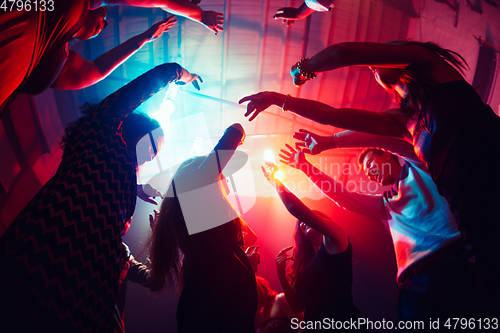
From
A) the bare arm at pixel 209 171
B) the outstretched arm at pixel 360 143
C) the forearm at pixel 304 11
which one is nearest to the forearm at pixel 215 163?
the bare arm at pixel 209 171

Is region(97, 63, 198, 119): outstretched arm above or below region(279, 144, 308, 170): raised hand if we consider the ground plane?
above

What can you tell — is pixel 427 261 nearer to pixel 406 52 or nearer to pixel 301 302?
pixel 301 302

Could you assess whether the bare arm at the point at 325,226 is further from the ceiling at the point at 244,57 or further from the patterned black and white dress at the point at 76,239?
the ceiling at the point at 244,57

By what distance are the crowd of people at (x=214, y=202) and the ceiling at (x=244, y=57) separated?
1101mm

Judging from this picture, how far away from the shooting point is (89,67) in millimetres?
1414

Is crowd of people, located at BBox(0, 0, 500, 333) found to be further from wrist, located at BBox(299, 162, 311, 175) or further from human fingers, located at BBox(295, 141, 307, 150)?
wrist, located at BBox(299, 162, 311, 175)

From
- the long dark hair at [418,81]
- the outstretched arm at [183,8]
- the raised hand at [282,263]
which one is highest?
the outstretched arm at [183,8]

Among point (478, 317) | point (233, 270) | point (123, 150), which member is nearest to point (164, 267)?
point (233, 270)

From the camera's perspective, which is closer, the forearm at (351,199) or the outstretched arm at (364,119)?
the outstretched arm at (364,119)

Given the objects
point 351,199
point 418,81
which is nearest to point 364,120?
point 418,81

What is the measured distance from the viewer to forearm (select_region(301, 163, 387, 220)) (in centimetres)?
A: 221

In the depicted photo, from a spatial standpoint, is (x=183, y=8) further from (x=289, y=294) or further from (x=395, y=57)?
(x=289, y=294)

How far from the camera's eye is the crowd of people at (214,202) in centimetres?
69

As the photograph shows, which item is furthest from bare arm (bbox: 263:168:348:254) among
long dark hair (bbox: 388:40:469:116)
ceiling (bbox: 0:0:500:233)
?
ceiling (bbox: 0:0:500:233)
